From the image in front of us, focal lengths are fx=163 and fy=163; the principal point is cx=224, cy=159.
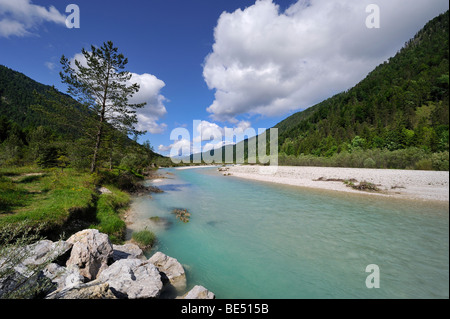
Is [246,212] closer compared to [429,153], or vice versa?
[429,153]

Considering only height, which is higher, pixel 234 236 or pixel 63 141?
pixel 63 141

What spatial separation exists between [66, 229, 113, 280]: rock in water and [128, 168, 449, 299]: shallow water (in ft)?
7.59

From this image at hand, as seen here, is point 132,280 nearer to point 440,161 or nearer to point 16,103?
A: point 440,161

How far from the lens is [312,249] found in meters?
7.26

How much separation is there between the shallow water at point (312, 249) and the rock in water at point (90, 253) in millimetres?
2313

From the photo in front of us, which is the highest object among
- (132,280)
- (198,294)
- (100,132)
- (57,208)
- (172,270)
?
(100,132)

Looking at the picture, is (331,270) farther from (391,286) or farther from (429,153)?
(429,153)

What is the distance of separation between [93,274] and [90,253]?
0.64 m

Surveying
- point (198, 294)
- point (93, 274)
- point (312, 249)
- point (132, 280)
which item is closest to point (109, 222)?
point (93, 274)

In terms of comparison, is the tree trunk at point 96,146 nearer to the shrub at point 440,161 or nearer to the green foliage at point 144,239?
the green foliage at point 144,239

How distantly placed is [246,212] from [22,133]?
288 feet
